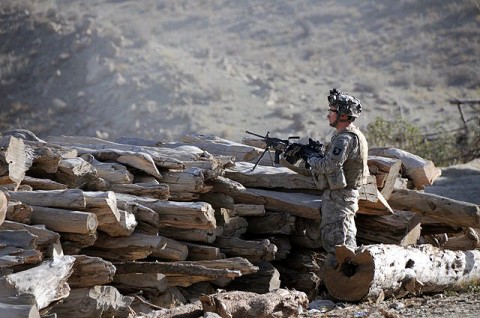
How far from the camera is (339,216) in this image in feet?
29.8

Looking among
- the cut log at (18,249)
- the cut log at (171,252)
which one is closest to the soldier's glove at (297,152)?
the cut log at (171,252)

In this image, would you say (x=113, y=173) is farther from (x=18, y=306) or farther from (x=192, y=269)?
(x=18, y=306)

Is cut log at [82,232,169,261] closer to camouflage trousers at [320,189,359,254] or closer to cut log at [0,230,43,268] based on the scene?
cut log at [0,230,43,268]

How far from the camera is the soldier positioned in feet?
→ 29.3

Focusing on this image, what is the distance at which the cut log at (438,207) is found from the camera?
9.98m

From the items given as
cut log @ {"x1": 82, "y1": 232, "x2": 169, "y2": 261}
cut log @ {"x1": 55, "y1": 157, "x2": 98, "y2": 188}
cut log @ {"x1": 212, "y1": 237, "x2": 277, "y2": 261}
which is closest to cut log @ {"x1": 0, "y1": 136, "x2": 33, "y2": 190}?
cut log @ {"x1": 55, "y1": 157, "x2": 98, "y2": 188}

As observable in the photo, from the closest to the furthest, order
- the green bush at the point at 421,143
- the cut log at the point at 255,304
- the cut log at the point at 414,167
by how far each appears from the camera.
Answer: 1. the cut log at the point at 255,304
2. the cut log at the point at 414,167
3. the green bush at the point at 421,143

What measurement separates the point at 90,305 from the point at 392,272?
297 centimetres

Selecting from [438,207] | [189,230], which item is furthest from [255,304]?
[438,207]

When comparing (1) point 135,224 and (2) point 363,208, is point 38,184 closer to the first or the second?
(1) point 135,224

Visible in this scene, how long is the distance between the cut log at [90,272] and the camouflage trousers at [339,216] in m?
2.54

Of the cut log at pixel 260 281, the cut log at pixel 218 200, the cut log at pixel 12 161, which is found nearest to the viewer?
the cut log at pixel 12 161

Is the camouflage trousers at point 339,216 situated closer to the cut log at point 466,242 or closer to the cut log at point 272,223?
the cut log at point 272,223

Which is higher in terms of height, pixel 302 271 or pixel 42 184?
pixel 42 184
